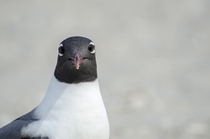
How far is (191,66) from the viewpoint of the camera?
8.90 m

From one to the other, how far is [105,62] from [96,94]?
16.5ft

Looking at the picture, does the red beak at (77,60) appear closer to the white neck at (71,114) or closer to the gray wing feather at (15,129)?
the white neck at (71,114)

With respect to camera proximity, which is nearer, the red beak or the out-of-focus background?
the red beak

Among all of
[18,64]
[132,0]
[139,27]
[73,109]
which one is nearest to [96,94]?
[73,109]

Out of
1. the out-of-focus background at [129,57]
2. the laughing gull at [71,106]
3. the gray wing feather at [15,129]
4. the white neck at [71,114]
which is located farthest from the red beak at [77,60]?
the out-of-focus background at [129,57]

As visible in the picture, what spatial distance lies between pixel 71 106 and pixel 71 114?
0.21 feet

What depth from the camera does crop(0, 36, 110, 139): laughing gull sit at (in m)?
3.88

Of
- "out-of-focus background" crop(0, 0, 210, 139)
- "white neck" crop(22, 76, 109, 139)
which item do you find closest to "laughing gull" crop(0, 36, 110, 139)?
"white neck" crop(22, 76, 109, 139)

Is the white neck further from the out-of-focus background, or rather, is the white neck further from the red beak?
the out-of-focus background

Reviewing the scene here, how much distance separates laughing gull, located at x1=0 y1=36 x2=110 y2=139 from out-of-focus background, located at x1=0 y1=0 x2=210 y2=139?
2.91 meters

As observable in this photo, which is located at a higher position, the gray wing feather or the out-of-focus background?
the out-of-focus background

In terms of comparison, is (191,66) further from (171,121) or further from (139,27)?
(171,121)

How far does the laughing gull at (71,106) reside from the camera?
3.88 m

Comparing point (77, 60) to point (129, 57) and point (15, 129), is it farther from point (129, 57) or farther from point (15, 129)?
point (129, 57)
